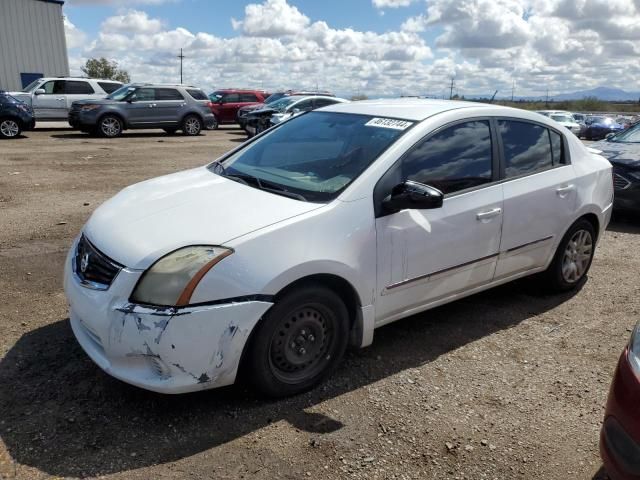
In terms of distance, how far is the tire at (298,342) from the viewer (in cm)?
294

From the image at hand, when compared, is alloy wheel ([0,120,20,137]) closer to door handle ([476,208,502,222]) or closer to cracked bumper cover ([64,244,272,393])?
cracked bumper cover ([64,244,272,393])

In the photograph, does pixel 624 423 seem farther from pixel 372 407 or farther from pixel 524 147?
pixel 524 147

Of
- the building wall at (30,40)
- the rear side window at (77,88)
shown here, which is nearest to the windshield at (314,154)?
the rear side window at (77,88)

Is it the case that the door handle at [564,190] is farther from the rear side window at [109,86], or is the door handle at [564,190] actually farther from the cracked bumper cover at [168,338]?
the rear side window at [109,86]

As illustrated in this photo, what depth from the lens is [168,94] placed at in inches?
754

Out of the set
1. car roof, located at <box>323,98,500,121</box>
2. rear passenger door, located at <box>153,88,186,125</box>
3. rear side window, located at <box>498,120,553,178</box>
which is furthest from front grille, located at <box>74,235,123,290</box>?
rear passenger door, located at <box>153,88,186,125</box>

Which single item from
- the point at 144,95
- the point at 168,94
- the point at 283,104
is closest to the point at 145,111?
the point at 144,95

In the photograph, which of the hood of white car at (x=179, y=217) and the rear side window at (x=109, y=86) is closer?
the hood of white car at (x=179, y=217)

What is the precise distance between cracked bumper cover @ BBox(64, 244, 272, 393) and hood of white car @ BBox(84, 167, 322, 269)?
8.2 inches

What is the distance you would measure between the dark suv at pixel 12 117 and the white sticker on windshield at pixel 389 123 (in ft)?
50.0

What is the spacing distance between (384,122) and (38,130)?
19452 mm

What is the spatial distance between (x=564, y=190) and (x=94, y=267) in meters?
3.51

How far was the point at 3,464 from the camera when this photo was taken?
2580 millimetres

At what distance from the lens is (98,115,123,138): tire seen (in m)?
17.6
